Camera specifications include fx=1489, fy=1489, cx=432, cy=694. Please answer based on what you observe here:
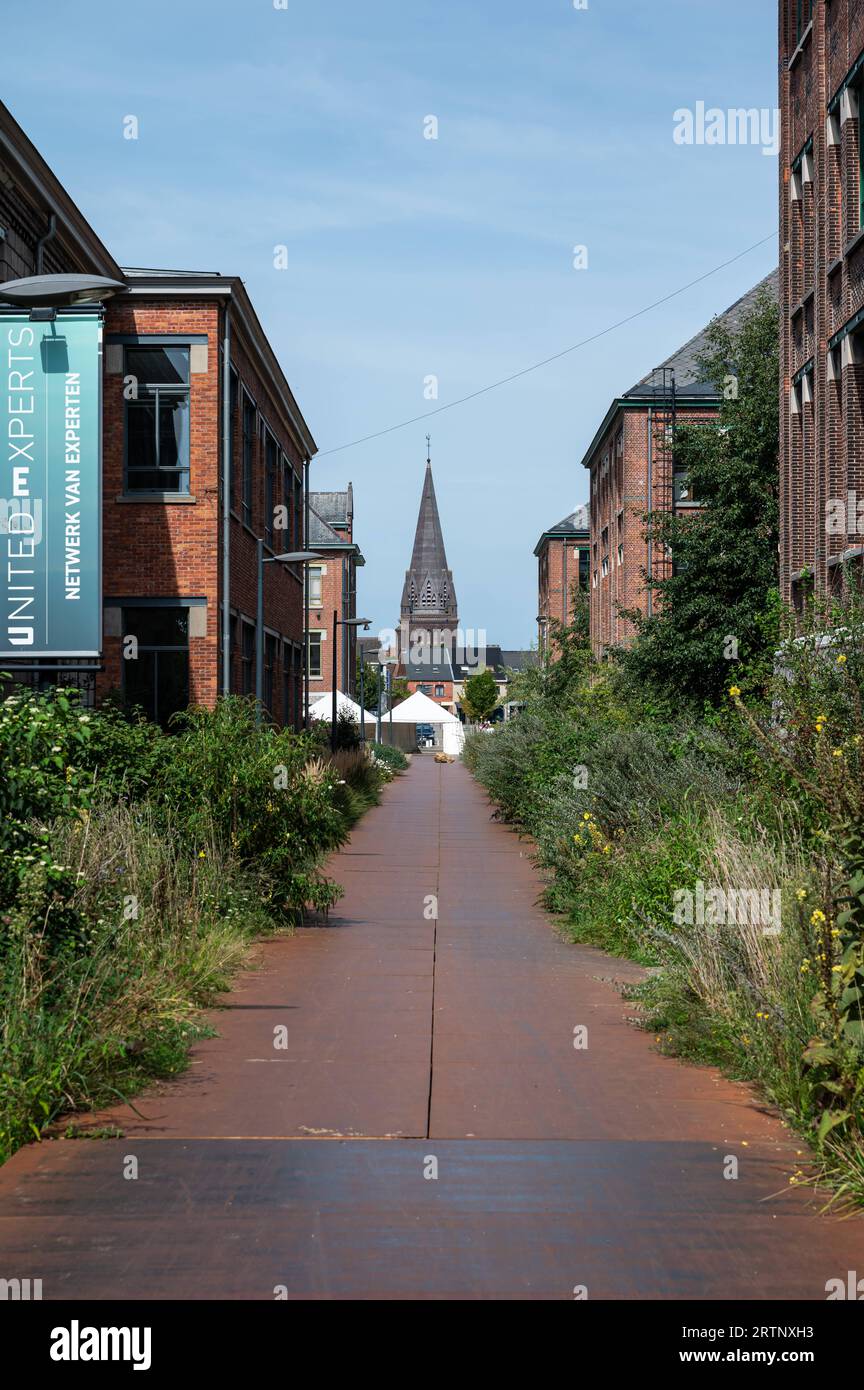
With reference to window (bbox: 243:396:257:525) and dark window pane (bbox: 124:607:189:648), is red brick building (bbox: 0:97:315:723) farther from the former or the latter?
window (bbox: 243:396:257:525)

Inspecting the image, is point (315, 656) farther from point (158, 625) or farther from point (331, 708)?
point (158, 625)

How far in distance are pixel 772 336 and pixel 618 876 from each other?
22.6 metres

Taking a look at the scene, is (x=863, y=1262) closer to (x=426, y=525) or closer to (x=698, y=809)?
(x=698, y=809)

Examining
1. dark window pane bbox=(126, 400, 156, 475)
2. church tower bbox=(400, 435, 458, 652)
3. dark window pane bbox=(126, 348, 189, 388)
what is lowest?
dark window pane bbox=(126, 400, 156, 475)

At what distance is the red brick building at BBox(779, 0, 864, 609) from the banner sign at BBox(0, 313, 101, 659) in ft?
28.0

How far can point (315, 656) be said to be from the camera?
6262 cm

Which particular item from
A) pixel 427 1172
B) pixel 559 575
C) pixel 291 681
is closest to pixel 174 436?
pixel 291 681

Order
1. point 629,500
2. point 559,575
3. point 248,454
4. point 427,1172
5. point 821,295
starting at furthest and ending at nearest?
point 559,575
point 629,500
point 248,454
point 821,295
point 427,1172

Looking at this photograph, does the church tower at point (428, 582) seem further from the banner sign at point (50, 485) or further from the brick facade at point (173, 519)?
the banner sign at point (50, 485)

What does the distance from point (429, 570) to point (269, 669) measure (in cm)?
14638

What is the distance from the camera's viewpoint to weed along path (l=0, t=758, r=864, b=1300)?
4.56 m

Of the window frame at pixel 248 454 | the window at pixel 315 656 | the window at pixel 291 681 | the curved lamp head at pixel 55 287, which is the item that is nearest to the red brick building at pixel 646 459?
the window at pixel 291 681

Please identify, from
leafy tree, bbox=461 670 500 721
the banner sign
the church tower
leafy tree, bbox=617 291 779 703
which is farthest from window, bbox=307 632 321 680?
the church tower

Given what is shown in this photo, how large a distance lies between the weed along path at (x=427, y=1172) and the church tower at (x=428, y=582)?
542 feet
